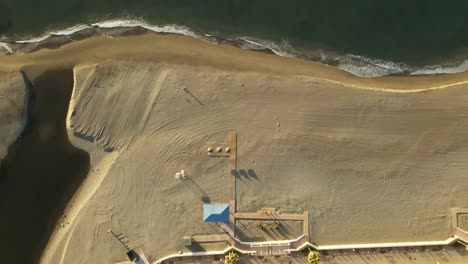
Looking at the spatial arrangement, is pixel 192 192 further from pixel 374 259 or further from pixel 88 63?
pixel 374 259

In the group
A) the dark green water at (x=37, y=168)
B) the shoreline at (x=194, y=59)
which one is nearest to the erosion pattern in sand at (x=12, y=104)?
the dark green water at (x=37, y=168)

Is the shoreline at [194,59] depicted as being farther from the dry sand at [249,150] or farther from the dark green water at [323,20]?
the dark green water at [323,20]

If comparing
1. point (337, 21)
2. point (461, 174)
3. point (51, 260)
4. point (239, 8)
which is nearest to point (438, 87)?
point (461, 174)

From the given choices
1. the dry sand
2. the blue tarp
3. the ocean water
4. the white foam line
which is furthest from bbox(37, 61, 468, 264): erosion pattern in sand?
the white foam line

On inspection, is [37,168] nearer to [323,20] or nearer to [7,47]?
[7,47]

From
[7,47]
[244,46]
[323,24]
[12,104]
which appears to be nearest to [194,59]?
[244,46]

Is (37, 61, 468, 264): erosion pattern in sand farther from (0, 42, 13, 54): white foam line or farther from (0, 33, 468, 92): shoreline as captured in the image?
(0, 42, 13, 54): white foam line
